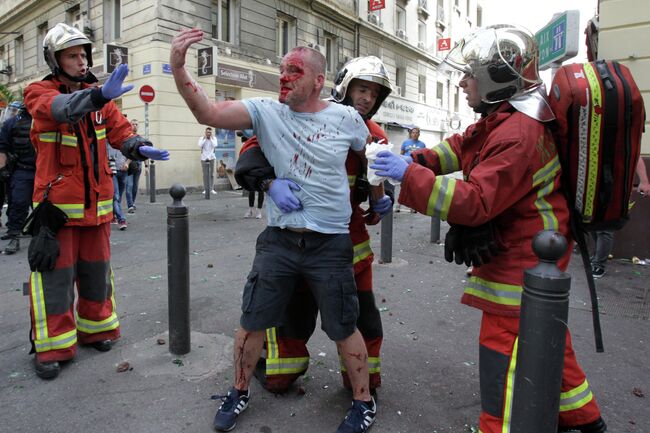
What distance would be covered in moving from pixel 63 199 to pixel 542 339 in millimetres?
2697

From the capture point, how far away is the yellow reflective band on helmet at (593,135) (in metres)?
1.82

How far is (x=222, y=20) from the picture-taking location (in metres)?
15.6

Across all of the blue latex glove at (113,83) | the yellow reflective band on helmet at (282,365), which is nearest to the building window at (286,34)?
the blue latex glove at (113,83)

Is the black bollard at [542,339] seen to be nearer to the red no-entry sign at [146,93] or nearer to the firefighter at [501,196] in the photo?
the firefighter at [501,196]

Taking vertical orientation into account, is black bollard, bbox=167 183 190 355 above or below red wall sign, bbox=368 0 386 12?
below

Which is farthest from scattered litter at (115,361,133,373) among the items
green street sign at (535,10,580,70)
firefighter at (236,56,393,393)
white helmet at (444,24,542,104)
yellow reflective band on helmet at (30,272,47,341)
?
green street sign at (535,10,580,70)

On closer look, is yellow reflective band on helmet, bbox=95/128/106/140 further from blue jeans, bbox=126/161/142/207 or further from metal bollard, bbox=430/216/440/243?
blue jeans, bbox=126/161/142/207

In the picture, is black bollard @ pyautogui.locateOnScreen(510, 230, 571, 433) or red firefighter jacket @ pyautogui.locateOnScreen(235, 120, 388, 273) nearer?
black bollard @ pyautogui.locateOnScreen(510, 230, 571, 433)

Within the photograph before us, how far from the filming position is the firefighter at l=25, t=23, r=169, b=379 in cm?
290

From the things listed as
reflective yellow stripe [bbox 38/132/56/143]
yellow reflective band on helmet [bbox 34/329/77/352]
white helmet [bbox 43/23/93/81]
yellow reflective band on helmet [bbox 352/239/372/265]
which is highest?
white helmet [bbox 43/23/93/81]

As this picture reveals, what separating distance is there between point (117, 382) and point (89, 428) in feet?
1.55

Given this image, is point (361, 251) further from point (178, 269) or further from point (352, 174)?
point (178, 269)

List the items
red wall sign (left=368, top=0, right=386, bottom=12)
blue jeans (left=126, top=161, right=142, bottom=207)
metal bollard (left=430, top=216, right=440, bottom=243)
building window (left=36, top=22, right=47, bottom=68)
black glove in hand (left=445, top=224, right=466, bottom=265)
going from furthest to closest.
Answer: red wall sign (left=368, top=0, right=386, bottom=12), building window (left=36, top=22, right=47, bottom=68), blue jeans (left=126, top=161, right=142, bottom=207), metal bollard (left=430, top=216, right=440, bottom=243), black glove in hand (left=445, top=224, right=466, bottom=265)

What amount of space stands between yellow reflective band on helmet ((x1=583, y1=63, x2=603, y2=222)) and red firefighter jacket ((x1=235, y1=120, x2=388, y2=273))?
2.99ft
